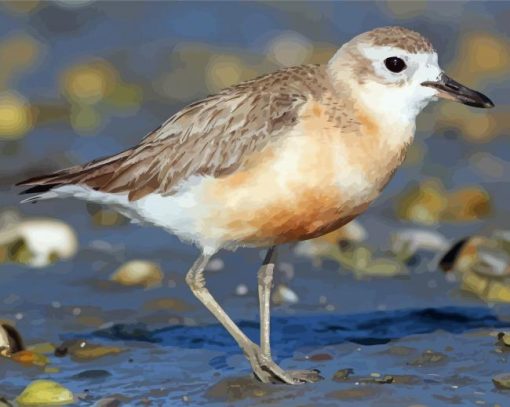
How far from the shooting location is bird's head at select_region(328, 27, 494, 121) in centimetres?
721

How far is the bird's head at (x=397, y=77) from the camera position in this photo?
7.21 m

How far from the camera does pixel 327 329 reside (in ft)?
26.1

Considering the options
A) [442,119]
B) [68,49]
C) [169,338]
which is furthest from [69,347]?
[68,49]

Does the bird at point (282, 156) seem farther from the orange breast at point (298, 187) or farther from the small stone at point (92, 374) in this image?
the small stone at point (92, 374)

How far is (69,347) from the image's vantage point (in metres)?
7.65

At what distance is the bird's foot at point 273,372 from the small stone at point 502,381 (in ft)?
2.68

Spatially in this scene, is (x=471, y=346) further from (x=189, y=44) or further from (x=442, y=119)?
(x=189, y=44)

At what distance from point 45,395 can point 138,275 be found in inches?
83.2

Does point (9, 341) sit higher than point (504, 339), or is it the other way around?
point (9, 341)

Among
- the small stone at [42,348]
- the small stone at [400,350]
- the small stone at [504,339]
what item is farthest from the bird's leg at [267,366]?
the small stone at [42,348]

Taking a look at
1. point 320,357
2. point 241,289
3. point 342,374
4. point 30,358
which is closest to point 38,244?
point 241,289

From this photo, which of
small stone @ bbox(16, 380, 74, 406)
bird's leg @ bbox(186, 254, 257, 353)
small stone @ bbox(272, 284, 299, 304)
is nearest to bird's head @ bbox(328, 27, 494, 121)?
bird's leg @ bbox(186, 254, 257, 353)

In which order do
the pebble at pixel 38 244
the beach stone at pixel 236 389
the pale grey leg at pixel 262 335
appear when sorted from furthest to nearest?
1. the pebble at pixel 38 244
2. the pale grey leg at pixel 262 335
3. the beach stone at pixel 236 389

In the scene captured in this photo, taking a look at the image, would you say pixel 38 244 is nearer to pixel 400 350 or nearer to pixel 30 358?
pixel 30 358
